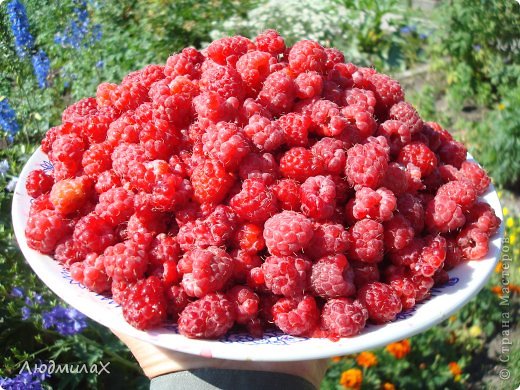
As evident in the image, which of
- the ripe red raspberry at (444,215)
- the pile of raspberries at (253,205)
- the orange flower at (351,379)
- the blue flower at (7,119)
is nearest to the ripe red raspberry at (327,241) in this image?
the pile of raspberries at (253,205)

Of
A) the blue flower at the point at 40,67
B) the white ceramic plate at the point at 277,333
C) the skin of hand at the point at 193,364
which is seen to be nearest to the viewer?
the white ceramic plate at the point at 277,333

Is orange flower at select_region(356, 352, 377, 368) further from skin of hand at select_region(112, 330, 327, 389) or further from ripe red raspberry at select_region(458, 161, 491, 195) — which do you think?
ripe red raspberry at select_region(458, 161, 491, 195)

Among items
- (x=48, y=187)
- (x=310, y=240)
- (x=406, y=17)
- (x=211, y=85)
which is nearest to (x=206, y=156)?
(x=211, y=85)

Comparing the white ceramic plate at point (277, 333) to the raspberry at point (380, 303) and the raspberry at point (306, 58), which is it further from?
the raspberry at point (306, 58)

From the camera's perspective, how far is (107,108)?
4.25 ft

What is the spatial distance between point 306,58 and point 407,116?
0.26m

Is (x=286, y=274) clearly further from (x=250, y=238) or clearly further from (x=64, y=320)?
(x=64, y=320)

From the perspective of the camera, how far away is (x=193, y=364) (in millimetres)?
1212

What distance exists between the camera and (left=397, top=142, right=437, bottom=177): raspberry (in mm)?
1237

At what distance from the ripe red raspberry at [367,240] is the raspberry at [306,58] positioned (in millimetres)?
375

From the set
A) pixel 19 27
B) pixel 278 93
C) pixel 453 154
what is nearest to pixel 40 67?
pixel 19 27

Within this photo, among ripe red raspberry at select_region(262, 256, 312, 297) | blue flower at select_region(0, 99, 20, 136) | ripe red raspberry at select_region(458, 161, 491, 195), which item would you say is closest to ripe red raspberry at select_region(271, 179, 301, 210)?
ripe red raspberry at select_region(262, 256, 312, 297)

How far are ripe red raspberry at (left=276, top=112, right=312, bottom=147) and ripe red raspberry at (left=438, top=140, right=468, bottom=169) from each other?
0.42 m

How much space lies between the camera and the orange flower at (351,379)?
70.9 inches
